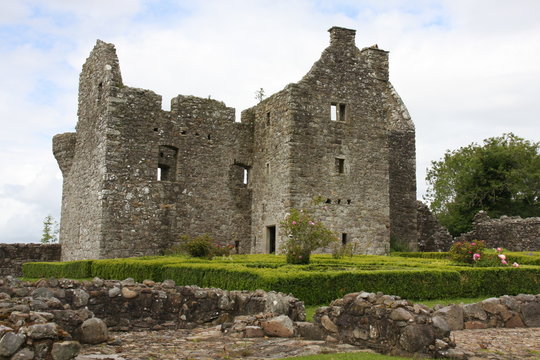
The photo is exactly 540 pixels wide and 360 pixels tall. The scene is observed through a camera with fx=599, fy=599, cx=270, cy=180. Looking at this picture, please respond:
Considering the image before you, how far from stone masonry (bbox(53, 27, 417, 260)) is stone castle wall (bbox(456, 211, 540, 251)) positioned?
5700 mm

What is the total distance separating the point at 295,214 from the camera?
18.0 meters

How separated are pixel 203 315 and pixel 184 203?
13.3 metres

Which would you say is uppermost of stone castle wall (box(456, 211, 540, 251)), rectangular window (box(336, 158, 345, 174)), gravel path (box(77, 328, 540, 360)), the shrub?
rectangular window (box(336, 158, 345, 174))

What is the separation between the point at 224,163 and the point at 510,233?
44.2ft

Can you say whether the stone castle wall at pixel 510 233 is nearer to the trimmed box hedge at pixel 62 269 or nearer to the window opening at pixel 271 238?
the window opening at pixel 271 238

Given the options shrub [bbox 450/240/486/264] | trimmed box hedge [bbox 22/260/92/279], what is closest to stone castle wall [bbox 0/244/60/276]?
trimmed box hedge [bbox 22/260/92/279]

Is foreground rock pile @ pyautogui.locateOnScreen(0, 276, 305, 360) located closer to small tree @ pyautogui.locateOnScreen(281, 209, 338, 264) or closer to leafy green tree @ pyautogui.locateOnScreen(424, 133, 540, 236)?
small tree @ pyautogui.locateOnScreen(281, 209, 338, 264)

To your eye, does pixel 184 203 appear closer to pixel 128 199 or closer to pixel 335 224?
pixel 128 199

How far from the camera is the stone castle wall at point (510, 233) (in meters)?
26.5

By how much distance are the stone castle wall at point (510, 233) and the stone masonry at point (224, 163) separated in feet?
18.7

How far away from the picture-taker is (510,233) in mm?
27234

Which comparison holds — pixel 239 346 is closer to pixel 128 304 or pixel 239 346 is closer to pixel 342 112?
pixel 128 304

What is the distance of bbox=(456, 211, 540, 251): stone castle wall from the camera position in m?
26.5

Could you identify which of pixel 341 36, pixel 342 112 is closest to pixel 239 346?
pixel 342 112
